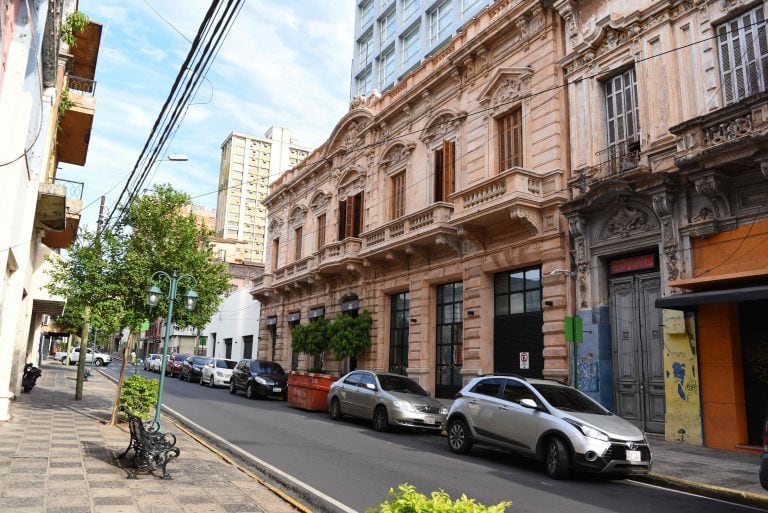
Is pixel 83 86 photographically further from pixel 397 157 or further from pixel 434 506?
pixel 434 506

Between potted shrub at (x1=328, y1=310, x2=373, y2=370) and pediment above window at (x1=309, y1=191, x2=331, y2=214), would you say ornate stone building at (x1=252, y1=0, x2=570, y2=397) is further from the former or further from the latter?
pediment above window at (x1=309, y1=191, x2=331, y2=214)

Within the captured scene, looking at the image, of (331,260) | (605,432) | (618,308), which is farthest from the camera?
(331,260)

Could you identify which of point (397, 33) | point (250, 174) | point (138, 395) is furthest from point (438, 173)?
point (250, 174)

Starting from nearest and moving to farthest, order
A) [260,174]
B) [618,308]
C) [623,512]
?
1. [623,512]
2. [618,308]
3. [260,174]

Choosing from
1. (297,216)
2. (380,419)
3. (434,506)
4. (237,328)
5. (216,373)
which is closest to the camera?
(434,506)

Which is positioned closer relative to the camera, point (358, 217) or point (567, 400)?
point (567, 400)

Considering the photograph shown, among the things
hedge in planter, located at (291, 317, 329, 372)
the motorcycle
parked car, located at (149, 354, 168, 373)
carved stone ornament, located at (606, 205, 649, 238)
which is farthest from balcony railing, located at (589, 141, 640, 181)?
parked car, located at (149, 354, 168, 373)

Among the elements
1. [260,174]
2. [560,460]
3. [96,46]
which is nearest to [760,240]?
[560,460]

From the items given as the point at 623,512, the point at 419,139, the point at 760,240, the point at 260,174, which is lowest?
the point at 623,512

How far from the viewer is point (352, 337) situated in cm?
2583

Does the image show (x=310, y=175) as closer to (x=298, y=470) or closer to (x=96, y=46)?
(x=96, y=46)

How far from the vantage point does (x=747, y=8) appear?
13477mm

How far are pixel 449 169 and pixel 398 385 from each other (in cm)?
924

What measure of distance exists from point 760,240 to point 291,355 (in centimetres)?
2676
